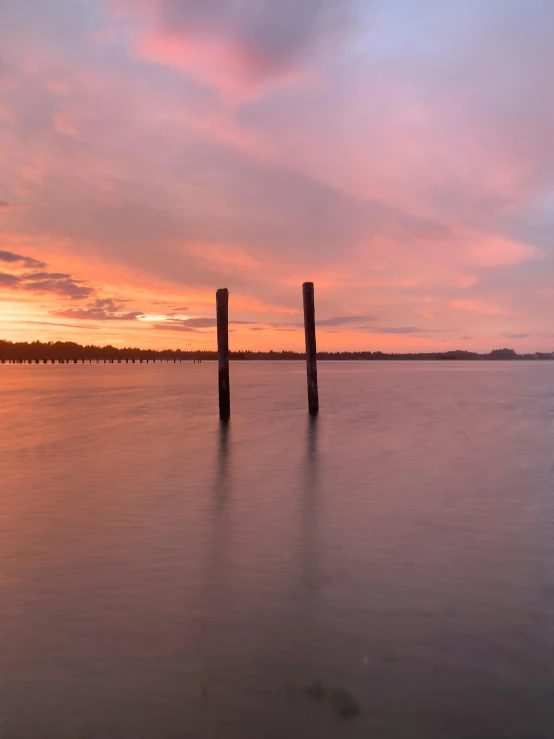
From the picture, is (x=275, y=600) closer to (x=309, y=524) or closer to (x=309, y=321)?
(x=309, y=524)

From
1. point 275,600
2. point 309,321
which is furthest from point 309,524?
point 309,321

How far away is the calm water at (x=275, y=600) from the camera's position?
399 cm

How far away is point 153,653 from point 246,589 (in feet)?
5.46

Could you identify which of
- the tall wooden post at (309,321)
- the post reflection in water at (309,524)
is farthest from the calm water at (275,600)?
the tall wooden post at (309,321)

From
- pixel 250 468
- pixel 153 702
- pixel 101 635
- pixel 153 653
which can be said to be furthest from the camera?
pixel 250 468

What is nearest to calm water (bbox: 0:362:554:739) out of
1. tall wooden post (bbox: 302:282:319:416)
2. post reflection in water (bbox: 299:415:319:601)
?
post reflection in water (bbox: 299:415:319:601)

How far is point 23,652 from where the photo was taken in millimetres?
4812

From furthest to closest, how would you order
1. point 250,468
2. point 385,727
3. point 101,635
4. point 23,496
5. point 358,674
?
point 250,468 < point 23,496 < point 101,635 < point 358,674 < point 385,727

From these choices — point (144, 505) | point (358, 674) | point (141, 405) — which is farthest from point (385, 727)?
point (141, 405)

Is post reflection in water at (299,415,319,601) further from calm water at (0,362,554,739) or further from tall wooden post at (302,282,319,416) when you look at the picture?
tall wooden post at (302,282,319,416)

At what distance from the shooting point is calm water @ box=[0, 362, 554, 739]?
3.99m

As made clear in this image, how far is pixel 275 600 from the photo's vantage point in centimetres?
598

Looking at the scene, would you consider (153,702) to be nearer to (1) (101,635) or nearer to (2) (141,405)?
(1) (101,635)

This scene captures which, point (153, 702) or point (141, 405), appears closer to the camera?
point (153, 702)
